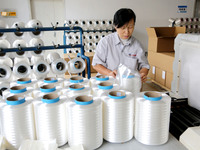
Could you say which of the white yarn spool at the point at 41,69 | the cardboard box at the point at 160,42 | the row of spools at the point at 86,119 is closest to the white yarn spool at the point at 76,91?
the row of spools at the point at 86,119

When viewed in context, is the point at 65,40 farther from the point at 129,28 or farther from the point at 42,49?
the point at 129,28

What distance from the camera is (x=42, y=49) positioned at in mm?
2008

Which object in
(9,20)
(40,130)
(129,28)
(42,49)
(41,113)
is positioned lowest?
(40,130)

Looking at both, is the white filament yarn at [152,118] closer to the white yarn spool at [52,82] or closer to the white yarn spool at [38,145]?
the white yarn spool at [38,145]

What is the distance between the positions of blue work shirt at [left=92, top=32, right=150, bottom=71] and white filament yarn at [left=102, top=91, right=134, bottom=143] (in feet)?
3.30

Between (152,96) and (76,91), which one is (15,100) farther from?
(152,96)

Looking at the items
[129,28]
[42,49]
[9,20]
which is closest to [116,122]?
[129,28]

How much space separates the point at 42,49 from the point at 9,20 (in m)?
3.66

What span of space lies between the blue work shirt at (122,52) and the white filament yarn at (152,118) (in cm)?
100

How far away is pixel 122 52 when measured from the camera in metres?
2.02

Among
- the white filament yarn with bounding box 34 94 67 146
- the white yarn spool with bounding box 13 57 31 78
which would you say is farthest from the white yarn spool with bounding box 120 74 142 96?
the white yarn spool with bounding box 13 57 31 78

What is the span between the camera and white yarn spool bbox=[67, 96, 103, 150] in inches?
36.1

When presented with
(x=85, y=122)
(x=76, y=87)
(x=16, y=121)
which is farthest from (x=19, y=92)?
(x=85, y=122)

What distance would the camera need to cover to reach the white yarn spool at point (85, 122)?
0.92 metres
